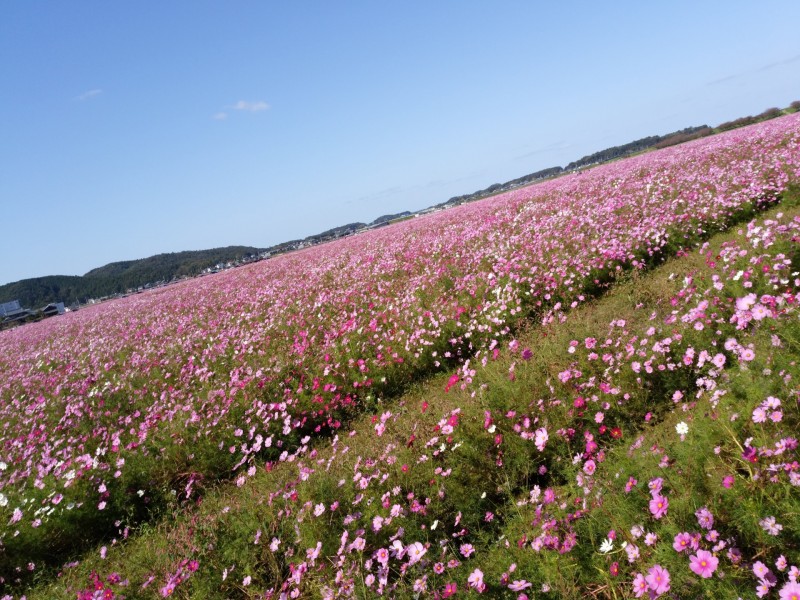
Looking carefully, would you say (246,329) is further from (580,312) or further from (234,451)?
(580,312)

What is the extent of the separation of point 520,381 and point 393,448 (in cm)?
134

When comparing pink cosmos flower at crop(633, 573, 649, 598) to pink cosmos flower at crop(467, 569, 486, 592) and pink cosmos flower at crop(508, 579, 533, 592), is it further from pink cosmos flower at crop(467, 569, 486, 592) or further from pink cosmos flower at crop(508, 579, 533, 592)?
pink cosmos flower at crop(467, 569, 486, 592)

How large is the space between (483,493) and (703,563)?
5.16 ft

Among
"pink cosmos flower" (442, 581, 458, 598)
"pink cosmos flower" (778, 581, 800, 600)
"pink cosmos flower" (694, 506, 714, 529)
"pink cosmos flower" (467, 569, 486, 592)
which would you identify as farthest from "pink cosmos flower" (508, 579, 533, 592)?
"pink cosmos flower" (778, 581, 800, 600)

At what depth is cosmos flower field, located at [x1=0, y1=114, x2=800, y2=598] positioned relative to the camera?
238 centimetres

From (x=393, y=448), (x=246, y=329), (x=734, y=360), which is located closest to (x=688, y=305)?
(x=734, y=360)

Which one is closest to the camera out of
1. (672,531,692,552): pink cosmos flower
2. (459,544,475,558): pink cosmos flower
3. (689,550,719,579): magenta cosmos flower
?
(689,550,719,579): magenta cosmos flower

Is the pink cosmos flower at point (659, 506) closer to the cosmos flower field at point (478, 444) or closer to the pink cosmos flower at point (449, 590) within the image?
the cosmos flower field at point (478, 444)

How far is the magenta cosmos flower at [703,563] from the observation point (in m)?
1.82

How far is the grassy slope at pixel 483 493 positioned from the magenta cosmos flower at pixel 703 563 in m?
0.13

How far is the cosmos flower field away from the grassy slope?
0.06ft

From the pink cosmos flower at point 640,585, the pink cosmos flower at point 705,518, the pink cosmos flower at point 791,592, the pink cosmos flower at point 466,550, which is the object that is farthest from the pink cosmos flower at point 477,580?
the pink cosmos flower at point 791,592

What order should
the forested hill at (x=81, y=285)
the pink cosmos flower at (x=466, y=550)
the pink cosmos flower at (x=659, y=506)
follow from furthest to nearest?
1. the forested hill at (x=81, y=285)
2. the pink cosmos flower at (x=466, y=550)
3. the pink cosmos flower at (x=659, y=506)

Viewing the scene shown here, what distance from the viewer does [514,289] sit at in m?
6.92
